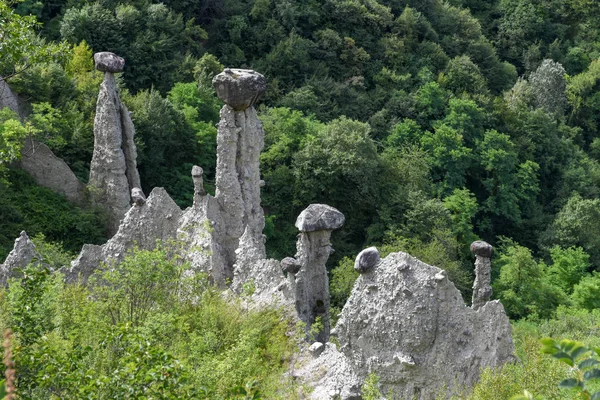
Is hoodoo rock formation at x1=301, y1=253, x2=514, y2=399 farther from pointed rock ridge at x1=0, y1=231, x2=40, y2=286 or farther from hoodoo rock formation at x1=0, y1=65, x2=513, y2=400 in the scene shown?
pointed rock ridge at x1=0, y1=231, x2=40, y2=286

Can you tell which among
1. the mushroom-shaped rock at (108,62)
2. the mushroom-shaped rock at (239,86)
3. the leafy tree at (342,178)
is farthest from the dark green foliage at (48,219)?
A: the leafy tree at (342,178)

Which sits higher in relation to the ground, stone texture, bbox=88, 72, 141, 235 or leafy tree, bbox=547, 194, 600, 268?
stone texture, bbox=88, 72, 141, 235

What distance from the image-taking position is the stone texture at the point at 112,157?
2792 cm

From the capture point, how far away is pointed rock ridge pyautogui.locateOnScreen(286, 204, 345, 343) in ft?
65.0

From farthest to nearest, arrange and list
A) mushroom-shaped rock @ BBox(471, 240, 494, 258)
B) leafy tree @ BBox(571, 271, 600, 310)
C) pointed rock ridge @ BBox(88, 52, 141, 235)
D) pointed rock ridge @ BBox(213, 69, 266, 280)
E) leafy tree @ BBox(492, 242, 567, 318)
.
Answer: leafy tree @ BBox(571, 271, 600, 310) → leafy tree @ BBox(492, 242, 567, 318) → pointed rock ridge @ BBox(88, 52, 141, 235) → pointed rock ridge @ BBox(213, 69, 266, 280) → mushroom-shaped rock @ BBox(471, 240, 494, 258)

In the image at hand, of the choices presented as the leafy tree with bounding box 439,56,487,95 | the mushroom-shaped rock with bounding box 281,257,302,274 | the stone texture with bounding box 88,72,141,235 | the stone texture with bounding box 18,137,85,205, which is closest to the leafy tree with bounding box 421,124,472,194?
the leafy tree with bounding box 439,56,487,95

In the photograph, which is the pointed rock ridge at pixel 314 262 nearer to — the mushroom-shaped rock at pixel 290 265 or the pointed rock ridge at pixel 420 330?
the mushroom-shaped rock at pixel 290 265

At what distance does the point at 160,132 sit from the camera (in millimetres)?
35625

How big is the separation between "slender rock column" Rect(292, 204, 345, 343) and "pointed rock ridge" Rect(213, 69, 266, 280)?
1.48m

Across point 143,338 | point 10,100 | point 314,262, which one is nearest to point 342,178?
point 10,100

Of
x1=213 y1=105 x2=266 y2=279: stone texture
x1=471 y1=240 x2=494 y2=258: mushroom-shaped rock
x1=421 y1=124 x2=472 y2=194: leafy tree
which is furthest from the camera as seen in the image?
x1=421 y1=124 x2=472 y2=194: leafy tree

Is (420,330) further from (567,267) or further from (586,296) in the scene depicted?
(567,267)

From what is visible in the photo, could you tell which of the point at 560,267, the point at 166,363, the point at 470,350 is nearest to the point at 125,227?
the point at 470,350

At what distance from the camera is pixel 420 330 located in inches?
643
